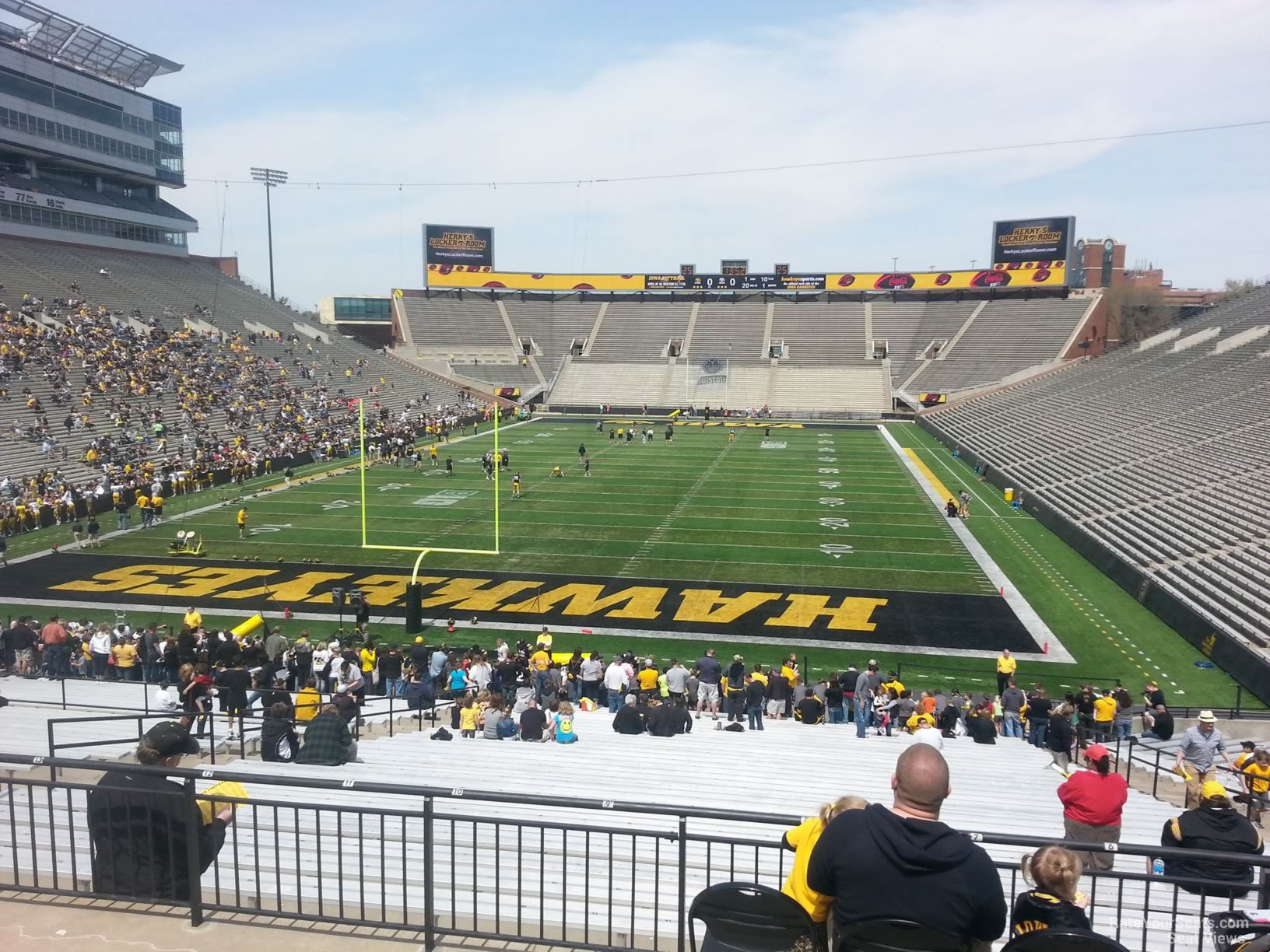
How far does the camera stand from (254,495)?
107 ft

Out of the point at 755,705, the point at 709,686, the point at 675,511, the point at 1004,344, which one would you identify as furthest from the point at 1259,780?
the point at 1004,344

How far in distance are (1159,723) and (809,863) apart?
426 inches

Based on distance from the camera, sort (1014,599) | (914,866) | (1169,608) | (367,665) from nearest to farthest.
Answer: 1. (914,866)
2. (367,665)
3. (1169,608)
4. (1014,599)

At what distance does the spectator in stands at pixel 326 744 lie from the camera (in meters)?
8.34

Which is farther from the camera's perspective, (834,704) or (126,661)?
(126,661)

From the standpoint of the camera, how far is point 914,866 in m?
3.07

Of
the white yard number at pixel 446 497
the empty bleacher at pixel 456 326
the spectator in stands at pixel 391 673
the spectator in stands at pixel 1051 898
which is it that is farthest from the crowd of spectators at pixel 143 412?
the spectator in stands at pixel 1051 898

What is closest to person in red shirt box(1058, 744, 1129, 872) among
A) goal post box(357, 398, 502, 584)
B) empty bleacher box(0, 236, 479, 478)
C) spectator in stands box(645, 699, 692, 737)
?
spectator in stands box(645, 699, 692, 737)

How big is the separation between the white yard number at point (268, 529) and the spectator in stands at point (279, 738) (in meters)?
19.5

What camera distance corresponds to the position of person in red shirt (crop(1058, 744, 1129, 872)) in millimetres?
6031

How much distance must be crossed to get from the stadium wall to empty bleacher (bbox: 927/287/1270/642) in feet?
0.95

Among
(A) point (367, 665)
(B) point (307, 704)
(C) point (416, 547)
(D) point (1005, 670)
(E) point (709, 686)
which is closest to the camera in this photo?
(B) point (307, 704)

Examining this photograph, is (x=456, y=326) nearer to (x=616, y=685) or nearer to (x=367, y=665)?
(x=367, y=665)

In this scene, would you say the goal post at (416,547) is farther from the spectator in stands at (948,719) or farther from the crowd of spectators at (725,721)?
the spectator in stands at (948,719)
